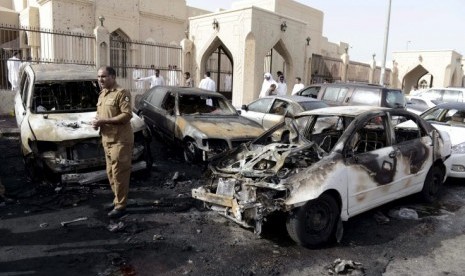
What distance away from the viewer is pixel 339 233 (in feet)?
15.5

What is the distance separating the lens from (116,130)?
5.09 metres

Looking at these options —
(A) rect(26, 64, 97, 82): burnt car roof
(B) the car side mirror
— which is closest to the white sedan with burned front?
(B) the car side mirror

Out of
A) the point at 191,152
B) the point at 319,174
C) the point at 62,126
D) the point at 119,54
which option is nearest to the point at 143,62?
the point at 119,54

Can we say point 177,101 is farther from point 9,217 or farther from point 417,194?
point 417,194

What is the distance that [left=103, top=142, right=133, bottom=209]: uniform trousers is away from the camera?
201 inches

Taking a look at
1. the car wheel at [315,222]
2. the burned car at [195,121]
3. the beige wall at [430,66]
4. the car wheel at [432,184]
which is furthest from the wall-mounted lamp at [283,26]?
the beige wall at [430,66]

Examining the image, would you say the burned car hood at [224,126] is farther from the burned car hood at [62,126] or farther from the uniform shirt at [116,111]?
the uniform shirt at [116,111]

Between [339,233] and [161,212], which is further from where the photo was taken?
[161,212]

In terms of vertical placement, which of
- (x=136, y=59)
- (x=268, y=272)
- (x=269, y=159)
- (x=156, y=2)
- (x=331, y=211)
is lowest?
(x=268, y=272)

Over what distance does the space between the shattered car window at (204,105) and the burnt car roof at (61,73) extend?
206cm

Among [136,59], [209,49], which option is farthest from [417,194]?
[136,59]

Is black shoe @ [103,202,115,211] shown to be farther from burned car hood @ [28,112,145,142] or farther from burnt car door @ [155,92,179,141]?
burnt car door @ [155,92,179,141]

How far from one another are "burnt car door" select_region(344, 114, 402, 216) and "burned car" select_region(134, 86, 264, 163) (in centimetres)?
256

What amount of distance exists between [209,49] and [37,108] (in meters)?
10.7
